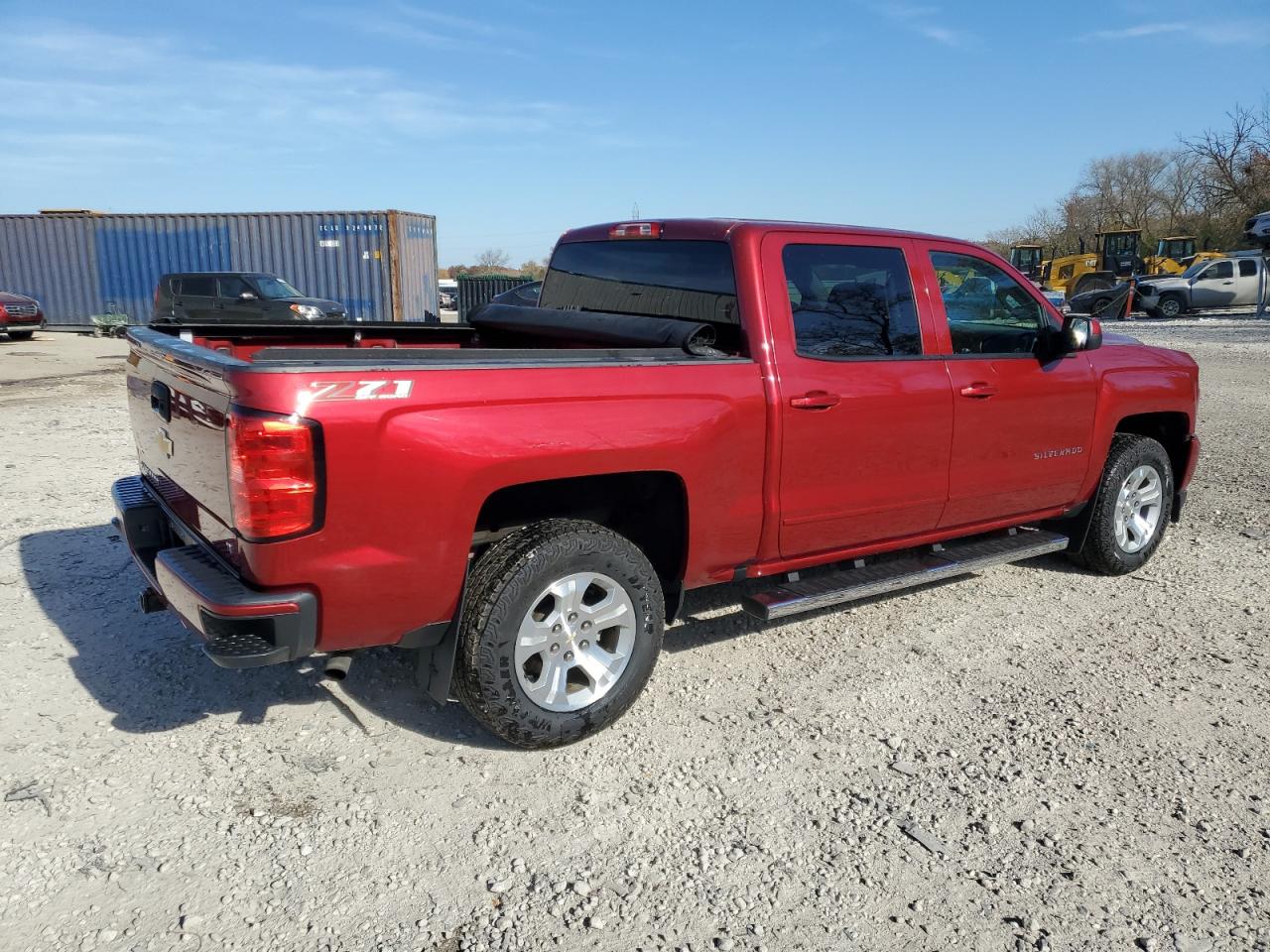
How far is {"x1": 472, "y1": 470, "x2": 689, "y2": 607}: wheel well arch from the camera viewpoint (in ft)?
11.4

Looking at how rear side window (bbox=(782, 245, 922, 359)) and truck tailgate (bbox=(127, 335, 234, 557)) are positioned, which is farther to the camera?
rear side window (bbox=(782, 245, 922, 359))

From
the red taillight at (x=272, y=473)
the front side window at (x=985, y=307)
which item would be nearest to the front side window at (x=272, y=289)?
the front side window at (x=985, y=307)

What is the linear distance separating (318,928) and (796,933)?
4.07 feet

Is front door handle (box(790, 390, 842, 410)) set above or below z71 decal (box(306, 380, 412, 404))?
below

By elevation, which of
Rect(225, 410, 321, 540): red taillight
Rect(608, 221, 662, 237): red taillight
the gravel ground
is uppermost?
Rect(608, 221, 662, 237): red taillight

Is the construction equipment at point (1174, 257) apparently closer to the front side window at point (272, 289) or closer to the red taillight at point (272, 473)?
the front side window at point (272, 289)

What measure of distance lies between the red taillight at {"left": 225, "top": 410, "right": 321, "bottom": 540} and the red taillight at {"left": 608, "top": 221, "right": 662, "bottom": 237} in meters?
2.12

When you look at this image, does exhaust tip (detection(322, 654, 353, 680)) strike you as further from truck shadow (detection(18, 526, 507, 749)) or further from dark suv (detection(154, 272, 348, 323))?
dark suv (detection(154, 272, 348, 323))

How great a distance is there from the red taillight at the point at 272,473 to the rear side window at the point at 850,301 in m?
1.99

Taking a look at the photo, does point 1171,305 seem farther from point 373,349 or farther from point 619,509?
point 373,349

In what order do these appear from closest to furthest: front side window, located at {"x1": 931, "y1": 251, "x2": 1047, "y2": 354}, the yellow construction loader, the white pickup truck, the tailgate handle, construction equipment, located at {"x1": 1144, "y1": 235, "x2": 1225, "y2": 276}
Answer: the tailgate handle
front side window, located at {"x1": 931, "y1": 251, "x2": 1047, "y2": 354}
the white pickup truck
the yellow construction loader
construction equipment, located at {"x1": 1144, "y1": 235, "x2": 1225, "y2": 276}

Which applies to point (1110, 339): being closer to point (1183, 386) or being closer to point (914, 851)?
point (1183, 386)

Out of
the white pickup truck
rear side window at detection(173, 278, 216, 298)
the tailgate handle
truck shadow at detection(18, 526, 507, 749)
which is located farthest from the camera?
the white pickup truck

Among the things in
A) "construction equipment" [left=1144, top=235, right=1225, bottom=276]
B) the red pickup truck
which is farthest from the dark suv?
"construction equipment" [left=1144, top=235, right=1225, bottom=276]
